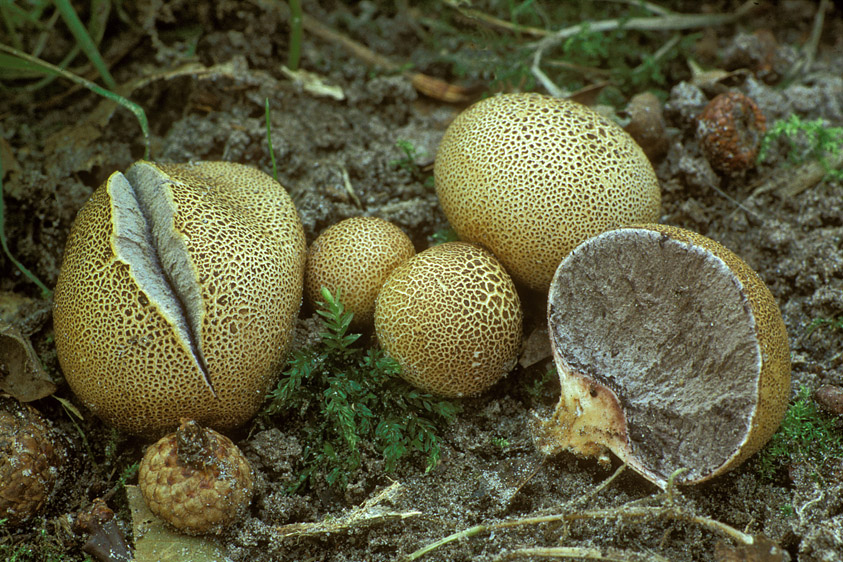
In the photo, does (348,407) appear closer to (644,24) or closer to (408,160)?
(408,160)

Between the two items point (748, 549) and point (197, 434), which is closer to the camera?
point (748, 549)

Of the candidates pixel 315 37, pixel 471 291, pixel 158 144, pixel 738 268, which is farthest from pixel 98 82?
pixel 738 268

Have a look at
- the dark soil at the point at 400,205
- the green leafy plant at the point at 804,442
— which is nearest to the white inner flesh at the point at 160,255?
the dark soil at the point at 400,205

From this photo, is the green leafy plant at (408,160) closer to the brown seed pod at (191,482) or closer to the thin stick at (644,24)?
the thin stick at (644,24)

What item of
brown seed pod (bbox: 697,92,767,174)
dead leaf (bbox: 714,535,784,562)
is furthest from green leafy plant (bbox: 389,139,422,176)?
dead leaf (bbox: 714,535,784,562)

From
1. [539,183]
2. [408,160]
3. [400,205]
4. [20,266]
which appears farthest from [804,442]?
[20,266]

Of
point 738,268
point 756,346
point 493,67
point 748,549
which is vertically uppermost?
point 493,67

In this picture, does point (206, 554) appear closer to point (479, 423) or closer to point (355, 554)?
point (355, 554)
